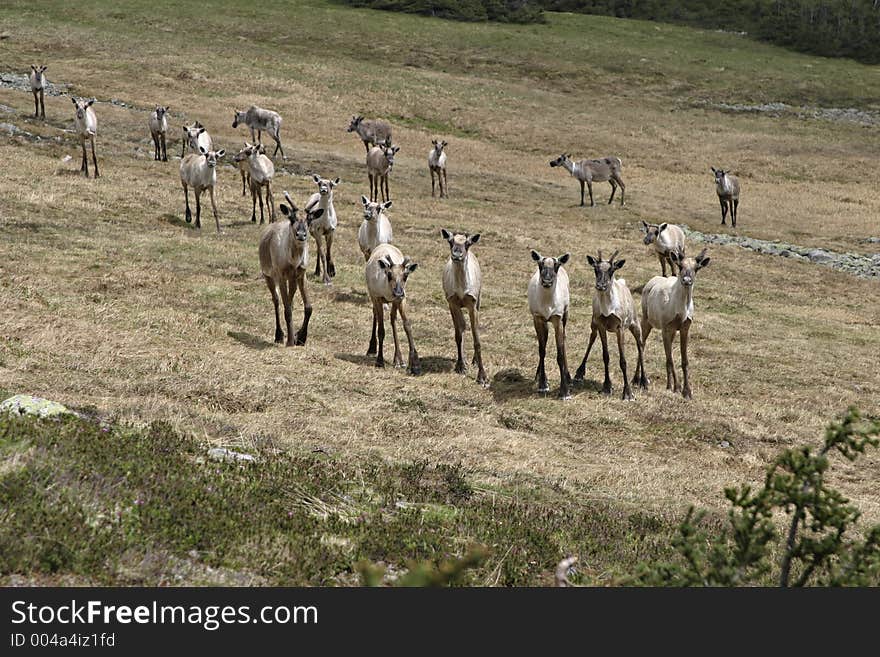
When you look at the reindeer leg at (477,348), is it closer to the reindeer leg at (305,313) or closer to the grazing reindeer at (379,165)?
the reindeer leg at (305,313)

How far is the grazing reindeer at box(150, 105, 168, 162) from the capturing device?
34.2 m

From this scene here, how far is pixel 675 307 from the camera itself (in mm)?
17219

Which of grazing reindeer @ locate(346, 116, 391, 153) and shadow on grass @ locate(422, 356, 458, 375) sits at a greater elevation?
grazing reindeer @ locate(346, 116, 391, 153)

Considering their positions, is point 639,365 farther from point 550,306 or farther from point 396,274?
point 396,274

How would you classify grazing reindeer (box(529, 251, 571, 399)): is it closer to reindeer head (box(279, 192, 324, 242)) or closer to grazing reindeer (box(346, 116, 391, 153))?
reindeer head (box(279, 192, 324, 242))

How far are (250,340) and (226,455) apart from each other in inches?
297

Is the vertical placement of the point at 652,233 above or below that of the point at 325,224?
below

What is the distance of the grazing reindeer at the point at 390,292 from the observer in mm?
16281

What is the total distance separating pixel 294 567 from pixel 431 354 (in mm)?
10784

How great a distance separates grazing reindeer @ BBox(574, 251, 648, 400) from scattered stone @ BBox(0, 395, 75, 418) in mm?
9259

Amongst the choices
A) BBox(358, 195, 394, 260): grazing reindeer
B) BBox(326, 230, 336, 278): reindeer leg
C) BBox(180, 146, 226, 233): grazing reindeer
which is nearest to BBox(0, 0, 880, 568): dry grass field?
BBox(326, 230, 336, 278): reindeer leg

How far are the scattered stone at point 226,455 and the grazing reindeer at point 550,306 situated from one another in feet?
24.1

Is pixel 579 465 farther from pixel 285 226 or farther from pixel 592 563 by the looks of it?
pixel 285 226

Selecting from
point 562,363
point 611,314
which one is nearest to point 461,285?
point 562,363
